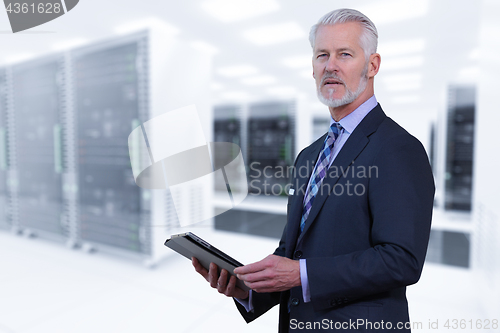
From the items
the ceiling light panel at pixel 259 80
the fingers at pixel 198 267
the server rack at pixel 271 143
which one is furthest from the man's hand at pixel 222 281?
the ceiling light panel at pixel 259 80

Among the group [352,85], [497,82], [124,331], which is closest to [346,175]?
[352,85]

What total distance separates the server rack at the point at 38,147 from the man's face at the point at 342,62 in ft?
12.2

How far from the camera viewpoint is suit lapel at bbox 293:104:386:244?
2.81 feet

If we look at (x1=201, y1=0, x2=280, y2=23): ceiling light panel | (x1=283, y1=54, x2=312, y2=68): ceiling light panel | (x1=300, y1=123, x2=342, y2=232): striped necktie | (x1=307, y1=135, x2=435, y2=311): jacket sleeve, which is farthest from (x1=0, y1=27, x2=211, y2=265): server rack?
(x1=283, y1=54, x2=312, y2=68): ceiling light panel

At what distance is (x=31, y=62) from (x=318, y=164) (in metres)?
4.48

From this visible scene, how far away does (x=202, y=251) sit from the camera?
0.94 metres

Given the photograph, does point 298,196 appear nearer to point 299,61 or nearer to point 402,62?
point 299,61

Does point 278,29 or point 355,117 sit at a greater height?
point 278,29

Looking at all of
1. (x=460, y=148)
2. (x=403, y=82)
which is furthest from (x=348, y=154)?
(x=403, y=82)

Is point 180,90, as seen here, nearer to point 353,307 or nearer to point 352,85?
point 352,85

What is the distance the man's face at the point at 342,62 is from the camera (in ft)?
2.90

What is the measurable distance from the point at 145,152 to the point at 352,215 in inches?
97.6

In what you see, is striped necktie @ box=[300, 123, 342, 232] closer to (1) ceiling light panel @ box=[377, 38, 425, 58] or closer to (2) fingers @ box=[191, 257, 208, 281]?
(2) fingers @ box=[191, 257, 208, 281]

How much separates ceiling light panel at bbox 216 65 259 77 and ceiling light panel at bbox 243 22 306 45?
1676 mm
